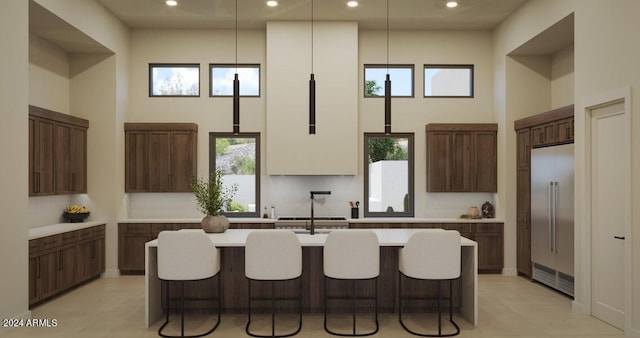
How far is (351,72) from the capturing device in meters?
7.18

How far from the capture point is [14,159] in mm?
4547

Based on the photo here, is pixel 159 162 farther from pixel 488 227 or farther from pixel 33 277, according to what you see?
pixel 488 227

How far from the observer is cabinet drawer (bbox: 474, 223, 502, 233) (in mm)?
7031

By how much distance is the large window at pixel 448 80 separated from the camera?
25.2 ft

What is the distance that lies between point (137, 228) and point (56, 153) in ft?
5.31

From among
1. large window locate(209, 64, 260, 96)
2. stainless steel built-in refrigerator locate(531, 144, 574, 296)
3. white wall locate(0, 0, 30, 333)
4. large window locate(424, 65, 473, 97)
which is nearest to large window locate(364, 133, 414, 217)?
large window locate(424, 65, 473, 97)

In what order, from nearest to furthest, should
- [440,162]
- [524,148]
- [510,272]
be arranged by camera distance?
[524,148] < [510,272] < [440,162]

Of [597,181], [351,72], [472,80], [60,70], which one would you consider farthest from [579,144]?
[60,70]

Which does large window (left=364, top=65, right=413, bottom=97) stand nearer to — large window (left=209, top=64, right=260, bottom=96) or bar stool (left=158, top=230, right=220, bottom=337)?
large window (left=209, top=64, right=260, bottom=96)

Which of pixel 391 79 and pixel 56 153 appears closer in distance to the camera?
pixel 56 153

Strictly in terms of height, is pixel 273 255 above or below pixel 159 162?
below

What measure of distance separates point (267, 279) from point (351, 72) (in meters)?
4.05

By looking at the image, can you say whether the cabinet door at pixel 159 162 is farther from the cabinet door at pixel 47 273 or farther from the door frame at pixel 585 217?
the door frame at pixel 585 217

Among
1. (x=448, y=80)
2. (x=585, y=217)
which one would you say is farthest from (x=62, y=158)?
(x=585, y=217)
